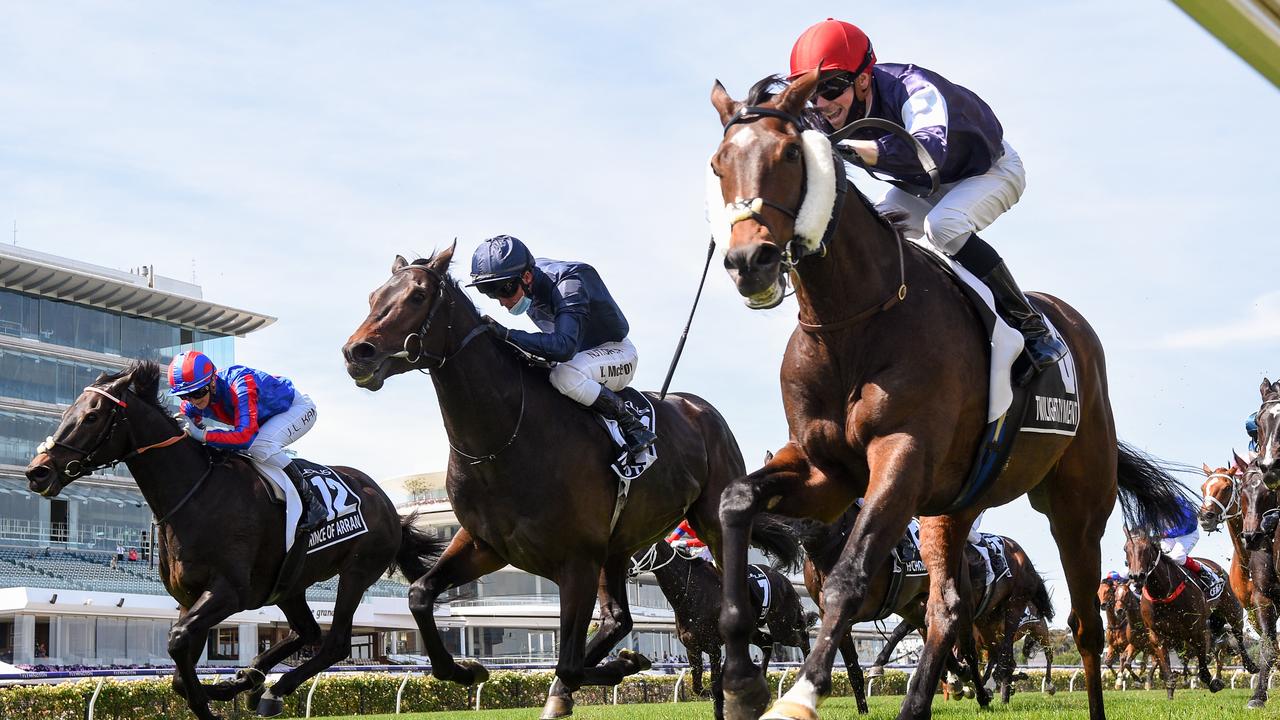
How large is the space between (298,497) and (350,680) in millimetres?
9965

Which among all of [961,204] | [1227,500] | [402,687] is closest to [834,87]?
[961,204]

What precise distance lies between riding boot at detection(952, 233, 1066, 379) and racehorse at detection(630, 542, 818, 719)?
616 centimetres

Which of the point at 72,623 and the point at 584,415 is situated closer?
the point at 584,415

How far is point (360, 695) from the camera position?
18.3 meters

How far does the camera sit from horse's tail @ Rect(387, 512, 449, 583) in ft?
34.3

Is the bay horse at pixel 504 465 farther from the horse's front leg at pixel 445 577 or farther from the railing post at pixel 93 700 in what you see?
the railing post at pixel 93 700

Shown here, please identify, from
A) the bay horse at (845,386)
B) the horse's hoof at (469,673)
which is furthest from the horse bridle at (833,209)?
the horse's hoof at (469,673)

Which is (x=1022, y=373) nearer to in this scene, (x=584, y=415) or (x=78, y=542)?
(x=584, y=415)

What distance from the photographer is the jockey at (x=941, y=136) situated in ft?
16.5

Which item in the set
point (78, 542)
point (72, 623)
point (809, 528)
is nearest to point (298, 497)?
point (809, 528)

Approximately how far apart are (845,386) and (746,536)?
63 centimetres

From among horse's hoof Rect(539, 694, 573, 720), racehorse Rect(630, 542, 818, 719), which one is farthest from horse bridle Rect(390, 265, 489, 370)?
racehorse Rect(630, 542, 818, 719)

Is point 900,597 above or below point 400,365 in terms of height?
below

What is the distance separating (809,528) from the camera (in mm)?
6988
